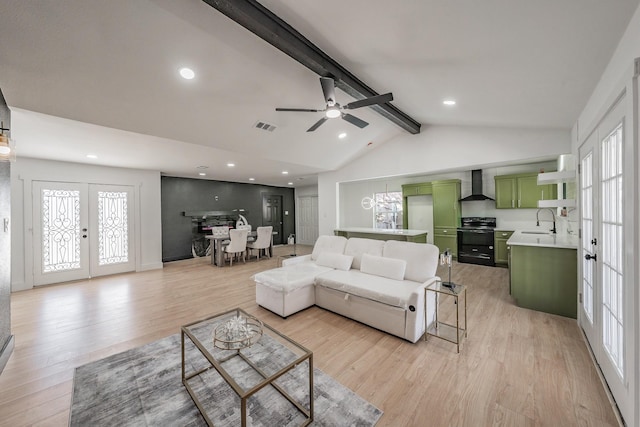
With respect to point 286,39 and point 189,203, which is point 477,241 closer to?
point 286,39

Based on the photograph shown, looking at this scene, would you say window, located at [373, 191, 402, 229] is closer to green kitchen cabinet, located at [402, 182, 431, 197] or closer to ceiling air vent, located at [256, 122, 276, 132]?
green kitchen cabinet, located at [402, 182, 431, 197]

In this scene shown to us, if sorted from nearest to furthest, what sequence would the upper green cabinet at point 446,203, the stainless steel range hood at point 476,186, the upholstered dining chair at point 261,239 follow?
the stainless steel range hood at point 476,186
the upper green cabinet at point 446,203
the upholstered dining chair at point 261,239

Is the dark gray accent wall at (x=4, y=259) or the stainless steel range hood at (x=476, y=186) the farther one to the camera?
the stainless steel range hood at (x=476, y=186)

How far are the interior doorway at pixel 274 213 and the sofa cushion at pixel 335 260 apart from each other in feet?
19.4

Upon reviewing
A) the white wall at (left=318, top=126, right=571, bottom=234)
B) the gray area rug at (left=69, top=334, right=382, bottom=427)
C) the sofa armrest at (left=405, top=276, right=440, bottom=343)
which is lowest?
the gray area rug at (left=69, top=334, right=382, bottom=427)

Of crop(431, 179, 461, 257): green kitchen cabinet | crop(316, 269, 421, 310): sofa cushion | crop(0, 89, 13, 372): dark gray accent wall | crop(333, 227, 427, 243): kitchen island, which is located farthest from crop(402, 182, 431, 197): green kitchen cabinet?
crop(0, 89, 13, 372): dark gray accent wall

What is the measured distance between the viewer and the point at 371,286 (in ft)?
9.51

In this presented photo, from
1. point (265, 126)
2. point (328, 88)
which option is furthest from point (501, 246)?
point (265, 126)

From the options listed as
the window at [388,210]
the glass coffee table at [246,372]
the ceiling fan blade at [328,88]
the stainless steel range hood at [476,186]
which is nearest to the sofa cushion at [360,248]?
the glass coffee table at [246,372]

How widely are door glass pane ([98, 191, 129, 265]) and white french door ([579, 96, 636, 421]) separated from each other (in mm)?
7908

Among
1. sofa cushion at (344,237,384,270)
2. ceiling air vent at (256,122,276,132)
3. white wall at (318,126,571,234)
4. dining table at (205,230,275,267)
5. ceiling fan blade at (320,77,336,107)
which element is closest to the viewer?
ceiling fan blade at (320,77,336,107)

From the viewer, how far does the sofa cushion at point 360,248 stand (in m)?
3.61

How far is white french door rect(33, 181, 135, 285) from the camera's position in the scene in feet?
15.8

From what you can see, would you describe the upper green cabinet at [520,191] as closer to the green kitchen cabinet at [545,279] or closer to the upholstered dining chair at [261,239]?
the green kitchen cabinet at [545,279]
